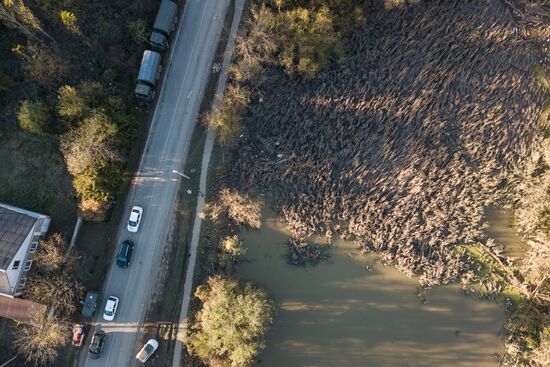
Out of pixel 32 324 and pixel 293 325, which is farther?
pixel 293 325

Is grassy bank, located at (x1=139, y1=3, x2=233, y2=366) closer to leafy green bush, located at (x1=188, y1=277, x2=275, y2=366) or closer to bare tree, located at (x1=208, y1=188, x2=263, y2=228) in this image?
bare tree, located at (x1=208, y1=188, x2=263, y2=228)

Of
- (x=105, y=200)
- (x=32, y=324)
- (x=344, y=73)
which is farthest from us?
(x=344, y=73)

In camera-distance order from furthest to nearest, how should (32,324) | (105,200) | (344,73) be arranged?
(344,73), (105,200), (32,324)

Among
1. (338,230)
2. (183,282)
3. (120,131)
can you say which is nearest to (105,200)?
(120,131)

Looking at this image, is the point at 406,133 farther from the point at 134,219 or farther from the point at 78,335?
the point at 78,335

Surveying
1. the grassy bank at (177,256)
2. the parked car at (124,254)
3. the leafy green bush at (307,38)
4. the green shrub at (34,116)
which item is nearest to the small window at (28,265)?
the parked car at (124,254)

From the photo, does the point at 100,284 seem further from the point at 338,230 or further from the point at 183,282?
the point at 338,230

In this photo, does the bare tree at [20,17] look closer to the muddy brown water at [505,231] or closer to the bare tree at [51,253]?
the bare tree at [51,253]
